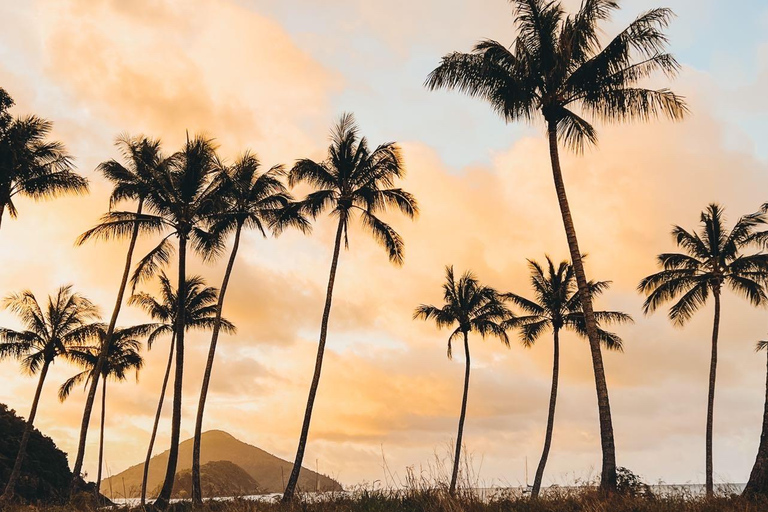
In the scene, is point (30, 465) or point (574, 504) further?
point (30, 465)

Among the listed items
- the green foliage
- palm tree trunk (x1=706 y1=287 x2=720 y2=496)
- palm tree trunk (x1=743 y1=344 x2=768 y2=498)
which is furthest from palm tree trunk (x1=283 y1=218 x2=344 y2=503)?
the green foliage

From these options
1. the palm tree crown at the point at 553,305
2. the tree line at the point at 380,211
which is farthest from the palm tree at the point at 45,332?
the palm tree crown at the point at 553,305

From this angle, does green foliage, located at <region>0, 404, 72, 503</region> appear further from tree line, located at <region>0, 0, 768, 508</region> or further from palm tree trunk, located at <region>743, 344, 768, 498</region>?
palm tree trunk, located at <region>743, 344, 768, 498</region>

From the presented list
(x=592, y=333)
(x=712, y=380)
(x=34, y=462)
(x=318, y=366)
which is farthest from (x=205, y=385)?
(x=34, y=462)

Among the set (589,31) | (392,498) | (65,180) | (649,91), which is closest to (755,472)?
(392,498)

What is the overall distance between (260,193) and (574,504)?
82.4ft

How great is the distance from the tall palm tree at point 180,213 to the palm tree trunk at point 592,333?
50.2ft

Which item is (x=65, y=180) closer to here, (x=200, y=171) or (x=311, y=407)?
(x=200, y=171)

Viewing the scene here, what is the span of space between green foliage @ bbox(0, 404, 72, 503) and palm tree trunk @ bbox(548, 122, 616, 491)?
4048 centimetres

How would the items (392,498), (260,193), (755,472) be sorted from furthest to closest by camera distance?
(260,193) < (755,472) < (392,498)

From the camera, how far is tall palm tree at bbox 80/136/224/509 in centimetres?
2802

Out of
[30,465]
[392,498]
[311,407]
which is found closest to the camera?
[392,498]

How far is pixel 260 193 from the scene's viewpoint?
32.8m

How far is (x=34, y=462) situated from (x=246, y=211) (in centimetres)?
3304
